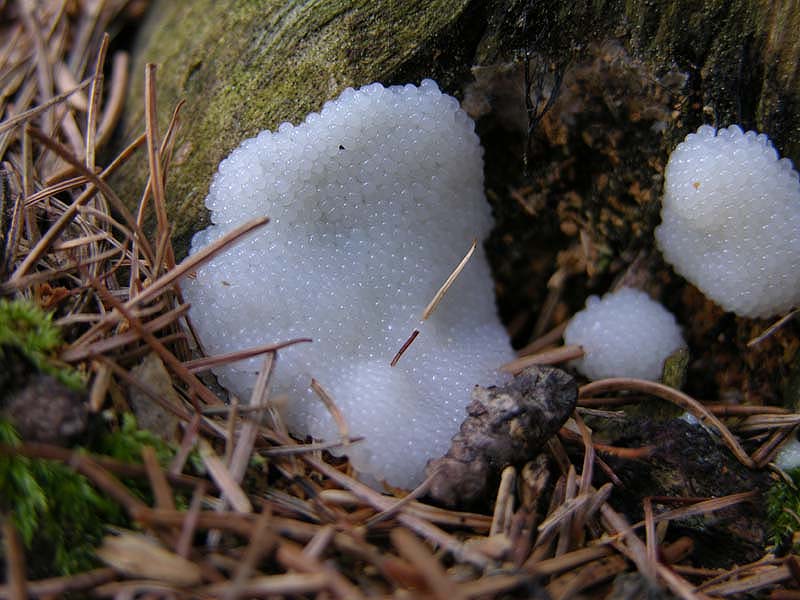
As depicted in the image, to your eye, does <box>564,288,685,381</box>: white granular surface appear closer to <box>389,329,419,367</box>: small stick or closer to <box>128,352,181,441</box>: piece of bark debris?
<box>389,329,419,367</box>: small stick

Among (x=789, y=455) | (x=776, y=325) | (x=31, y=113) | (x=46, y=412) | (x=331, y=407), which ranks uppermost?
(x=31, y=113)

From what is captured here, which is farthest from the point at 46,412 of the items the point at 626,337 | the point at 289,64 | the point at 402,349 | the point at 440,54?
the point at 626,337

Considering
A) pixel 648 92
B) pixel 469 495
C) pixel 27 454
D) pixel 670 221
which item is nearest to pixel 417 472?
pixel 469 495

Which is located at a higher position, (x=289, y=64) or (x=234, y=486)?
(x=289, y=64)

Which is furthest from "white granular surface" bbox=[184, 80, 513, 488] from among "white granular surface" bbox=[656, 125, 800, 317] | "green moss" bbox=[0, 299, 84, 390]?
"white granular surface" bbox=[656, 125, 800, 317]

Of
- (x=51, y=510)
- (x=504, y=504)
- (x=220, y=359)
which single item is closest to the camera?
(x=51, y=510)

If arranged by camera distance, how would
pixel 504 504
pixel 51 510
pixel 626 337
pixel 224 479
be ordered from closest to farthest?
pixel 51 510 → pixel 224 479 → pixel 504 504 → pixel 626 337

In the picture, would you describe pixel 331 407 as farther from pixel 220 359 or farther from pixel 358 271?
pixel 358 271
